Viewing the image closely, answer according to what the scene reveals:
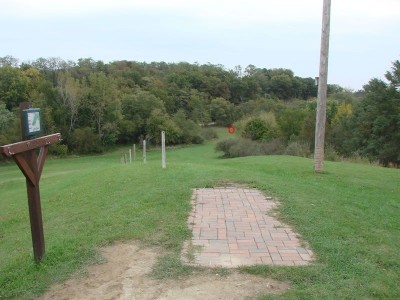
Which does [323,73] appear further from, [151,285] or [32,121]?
[151,285]

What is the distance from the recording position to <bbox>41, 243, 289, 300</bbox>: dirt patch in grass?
3.49 meters

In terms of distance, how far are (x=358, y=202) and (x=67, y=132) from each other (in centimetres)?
4681

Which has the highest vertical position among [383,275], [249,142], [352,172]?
[383,275]

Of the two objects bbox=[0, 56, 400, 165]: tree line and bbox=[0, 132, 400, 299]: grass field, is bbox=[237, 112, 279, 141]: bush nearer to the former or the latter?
bbox=[0, 56, 400, 165]: tree line

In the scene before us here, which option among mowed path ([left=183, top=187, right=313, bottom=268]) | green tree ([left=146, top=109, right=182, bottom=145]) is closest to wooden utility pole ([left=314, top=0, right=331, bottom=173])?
mowed path ([left=183, top=187, right=313, bottom=268])

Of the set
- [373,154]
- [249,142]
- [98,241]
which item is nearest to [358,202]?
[98,241]

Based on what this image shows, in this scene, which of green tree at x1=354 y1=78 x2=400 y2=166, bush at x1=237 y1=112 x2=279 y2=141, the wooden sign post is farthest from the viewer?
bush at x1=237 y1=112 x2=279 y2=141

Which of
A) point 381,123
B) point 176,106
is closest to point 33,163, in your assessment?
point 381,123

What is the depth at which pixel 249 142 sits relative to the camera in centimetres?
4044

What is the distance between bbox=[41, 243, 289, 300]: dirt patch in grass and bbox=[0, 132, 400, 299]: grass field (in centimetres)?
16

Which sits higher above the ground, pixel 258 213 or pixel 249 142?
pixel 258 213

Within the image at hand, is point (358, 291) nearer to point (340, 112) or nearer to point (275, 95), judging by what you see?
point (340, 112)

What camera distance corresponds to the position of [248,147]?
39.2 meters

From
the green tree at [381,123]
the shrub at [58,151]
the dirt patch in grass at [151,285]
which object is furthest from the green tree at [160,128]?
the dirt patch in grass at [151,285]
